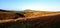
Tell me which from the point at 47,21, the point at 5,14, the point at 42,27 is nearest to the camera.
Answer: the point at 42,27

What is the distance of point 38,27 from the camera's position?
320 cm

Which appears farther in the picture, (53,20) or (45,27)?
(53,20)

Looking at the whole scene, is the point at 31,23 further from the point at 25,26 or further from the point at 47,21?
the point at 47,21

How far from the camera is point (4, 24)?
3.30 meters

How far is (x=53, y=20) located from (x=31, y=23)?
594 millimetres

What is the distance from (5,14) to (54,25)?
2033mm

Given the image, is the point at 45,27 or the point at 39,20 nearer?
the point at 45,27

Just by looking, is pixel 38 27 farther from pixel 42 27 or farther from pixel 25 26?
pixel 25 26

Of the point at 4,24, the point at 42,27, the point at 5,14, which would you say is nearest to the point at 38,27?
the point at 42,27

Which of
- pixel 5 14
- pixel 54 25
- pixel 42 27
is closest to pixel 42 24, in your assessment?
pixel 42 27

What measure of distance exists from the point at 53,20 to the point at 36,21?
451 millimetres

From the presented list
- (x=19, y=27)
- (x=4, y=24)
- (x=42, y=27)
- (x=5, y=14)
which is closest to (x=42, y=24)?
(x=42, y=27)

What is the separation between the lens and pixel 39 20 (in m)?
3.48

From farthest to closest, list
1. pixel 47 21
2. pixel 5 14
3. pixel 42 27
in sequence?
1. pixel 5 14
2. pixel 47 21
3. pixel 42 27
